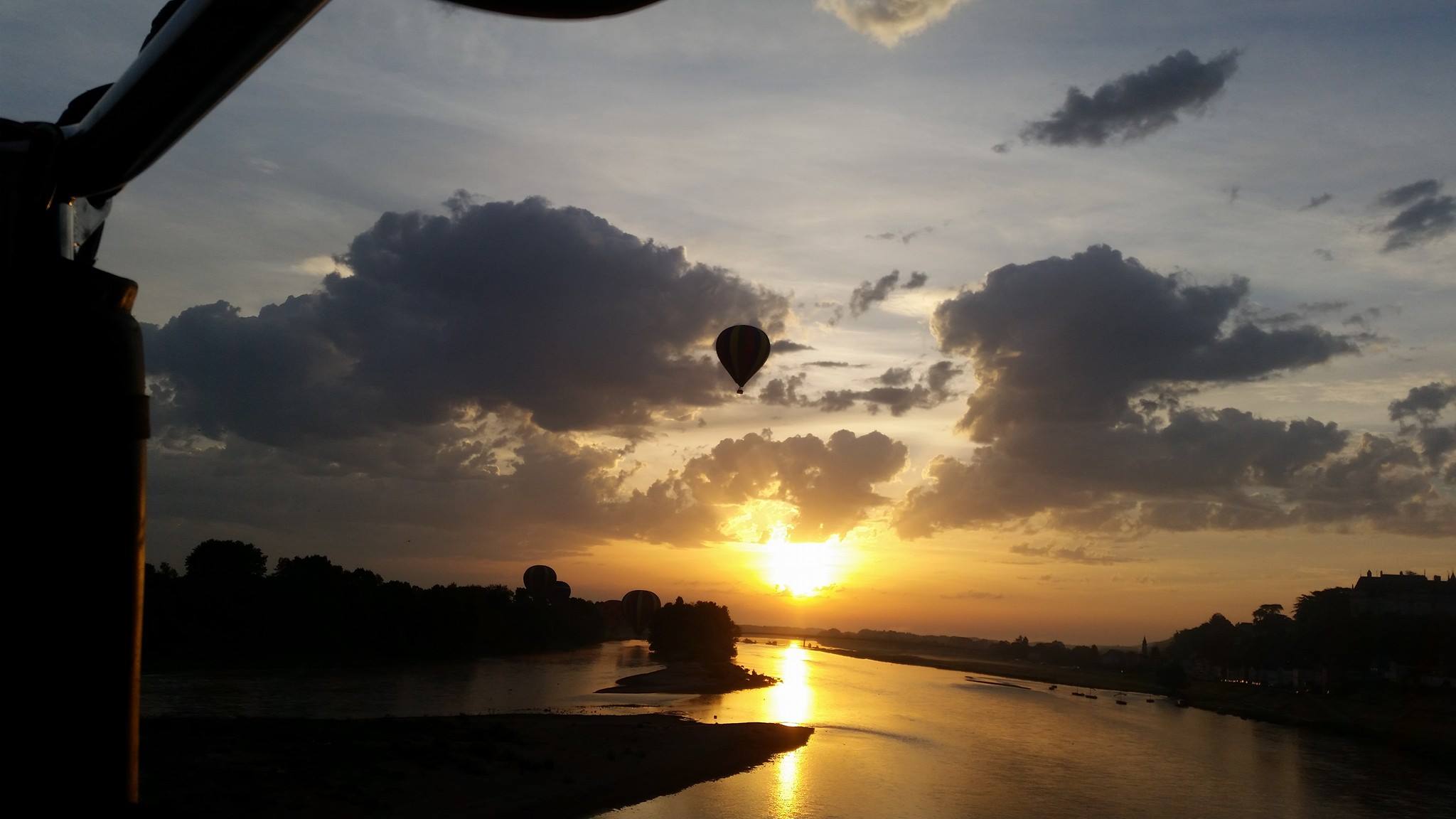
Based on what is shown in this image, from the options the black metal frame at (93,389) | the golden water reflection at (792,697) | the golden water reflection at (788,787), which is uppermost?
the black metal frame at (93,389)

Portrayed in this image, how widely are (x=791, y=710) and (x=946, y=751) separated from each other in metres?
16.8

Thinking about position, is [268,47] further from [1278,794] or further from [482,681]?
[482,681]

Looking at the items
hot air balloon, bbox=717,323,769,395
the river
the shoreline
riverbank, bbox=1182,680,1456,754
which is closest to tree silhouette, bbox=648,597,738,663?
the river

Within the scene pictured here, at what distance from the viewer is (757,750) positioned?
4600 centimetres

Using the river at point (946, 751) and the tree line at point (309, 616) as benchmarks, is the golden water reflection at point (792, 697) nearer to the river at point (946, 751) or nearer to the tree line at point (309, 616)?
the river at point (946, 751)

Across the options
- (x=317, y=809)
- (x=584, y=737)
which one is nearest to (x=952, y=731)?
(x=584, y=737)

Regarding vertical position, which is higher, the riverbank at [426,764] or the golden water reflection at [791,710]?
the riverbank at [426,764]

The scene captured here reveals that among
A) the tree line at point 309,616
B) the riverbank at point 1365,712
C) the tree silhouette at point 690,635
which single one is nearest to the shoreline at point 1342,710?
the riverbank at point 1365,712

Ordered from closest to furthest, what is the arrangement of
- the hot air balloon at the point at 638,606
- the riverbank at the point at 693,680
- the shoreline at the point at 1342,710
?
the shoreline at the point at 1342,710 → the riverbank at the point at 693,680 → the hot air balloon at the point at 638,606

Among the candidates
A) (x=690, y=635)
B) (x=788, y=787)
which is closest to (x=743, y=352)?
(x=788, y=787)

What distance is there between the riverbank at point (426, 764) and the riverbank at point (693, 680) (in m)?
26.4

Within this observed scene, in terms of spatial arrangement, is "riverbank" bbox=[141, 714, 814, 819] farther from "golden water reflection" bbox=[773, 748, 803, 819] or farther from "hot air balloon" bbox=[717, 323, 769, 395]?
"hot air balloon" bbox=[717, 323, 769, 395]

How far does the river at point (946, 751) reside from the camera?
3806 centimetres

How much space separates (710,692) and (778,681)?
19036 millimetres
